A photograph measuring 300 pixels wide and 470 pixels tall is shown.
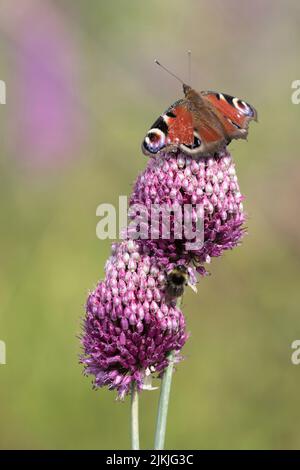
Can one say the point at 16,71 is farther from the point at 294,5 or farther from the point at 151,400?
the point at 151,400

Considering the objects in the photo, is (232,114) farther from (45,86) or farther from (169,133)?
(45,86)

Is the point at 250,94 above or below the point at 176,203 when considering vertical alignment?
above

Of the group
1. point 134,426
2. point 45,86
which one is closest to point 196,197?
point 134,426

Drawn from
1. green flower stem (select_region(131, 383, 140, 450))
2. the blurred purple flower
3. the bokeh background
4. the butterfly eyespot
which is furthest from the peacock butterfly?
the blurred purple flower

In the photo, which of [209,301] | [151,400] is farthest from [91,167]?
[151,400]

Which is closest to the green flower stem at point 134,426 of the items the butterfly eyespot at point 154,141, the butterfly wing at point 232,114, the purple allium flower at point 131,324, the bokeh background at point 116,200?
the purple allium flower at point 131,324

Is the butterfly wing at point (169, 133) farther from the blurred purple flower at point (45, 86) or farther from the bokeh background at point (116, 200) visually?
the blurred purple flower at point (45, 86)
